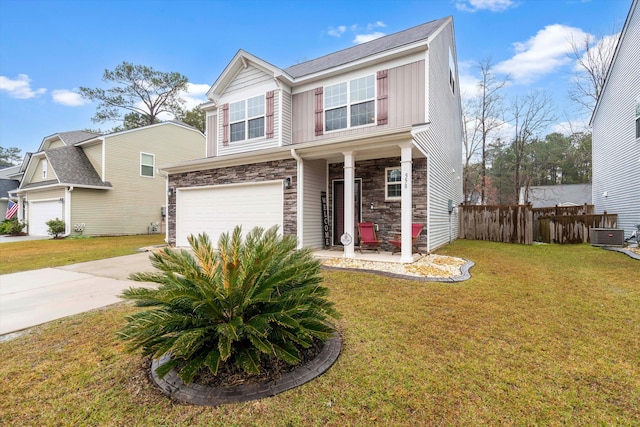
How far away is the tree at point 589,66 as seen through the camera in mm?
17231

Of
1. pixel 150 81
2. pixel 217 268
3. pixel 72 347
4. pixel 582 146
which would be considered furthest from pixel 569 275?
pixel 150 81

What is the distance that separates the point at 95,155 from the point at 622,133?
24.4 meters

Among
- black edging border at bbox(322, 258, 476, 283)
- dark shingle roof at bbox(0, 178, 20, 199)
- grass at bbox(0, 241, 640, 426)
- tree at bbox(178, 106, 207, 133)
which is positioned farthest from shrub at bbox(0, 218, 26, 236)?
black edging border at bbox(322, 258, 476, 283)

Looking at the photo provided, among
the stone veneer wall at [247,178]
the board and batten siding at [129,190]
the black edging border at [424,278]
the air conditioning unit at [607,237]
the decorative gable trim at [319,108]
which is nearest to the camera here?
the black edging border at [424,278]

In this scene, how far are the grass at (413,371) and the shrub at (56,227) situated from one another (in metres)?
13.6

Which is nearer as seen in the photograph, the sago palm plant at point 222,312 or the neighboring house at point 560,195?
the sago palm plant at point 222,312

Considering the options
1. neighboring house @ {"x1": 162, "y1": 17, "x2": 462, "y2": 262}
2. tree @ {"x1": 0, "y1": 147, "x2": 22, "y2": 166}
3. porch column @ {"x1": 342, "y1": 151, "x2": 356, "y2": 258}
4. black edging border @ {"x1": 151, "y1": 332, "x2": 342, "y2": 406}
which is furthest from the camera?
tree @ {"x1": 0, "y1": 147, "x2": 22, "y2": 166}

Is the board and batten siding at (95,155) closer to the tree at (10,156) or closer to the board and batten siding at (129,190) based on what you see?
the board and batten siding at (129,190)

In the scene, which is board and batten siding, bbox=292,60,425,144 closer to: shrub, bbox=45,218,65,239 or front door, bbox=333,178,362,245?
front door, bbox=333,178,362,245

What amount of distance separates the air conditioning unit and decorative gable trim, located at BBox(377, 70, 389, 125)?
25.3ft

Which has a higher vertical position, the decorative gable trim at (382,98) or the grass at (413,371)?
the decorative gable trim at (382,98)

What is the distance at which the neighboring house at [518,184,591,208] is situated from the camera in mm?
22953

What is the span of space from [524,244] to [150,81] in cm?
2747

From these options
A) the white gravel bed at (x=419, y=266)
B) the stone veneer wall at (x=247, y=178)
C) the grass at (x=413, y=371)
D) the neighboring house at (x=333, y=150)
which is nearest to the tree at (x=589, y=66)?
the neighboring house at (x=333, y=150)
